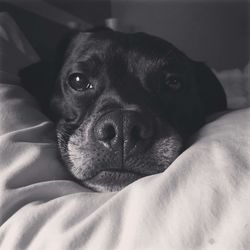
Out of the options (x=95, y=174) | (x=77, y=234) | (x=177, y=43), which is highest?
(x=77, y=234)

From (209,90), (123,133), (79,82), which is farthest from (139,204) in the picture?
(209,90)

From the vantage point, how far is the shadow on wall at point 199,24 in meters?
2.03

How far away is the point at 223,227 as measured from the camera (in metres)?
0.52

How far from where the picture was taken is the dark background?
5.48 feet

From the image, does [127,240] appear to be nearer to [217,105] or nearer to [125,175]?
[125,175]

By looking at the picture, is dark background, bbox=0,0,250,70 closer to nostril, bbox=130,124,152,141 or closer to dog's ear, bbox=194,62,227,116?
dog's ear, bbox=194,62,227,116

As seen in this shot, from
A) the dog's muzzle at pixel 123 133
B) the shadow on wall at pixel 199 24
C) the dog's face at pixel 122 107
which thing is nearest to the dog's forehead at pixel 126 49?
the dog's face at pixel 122 107

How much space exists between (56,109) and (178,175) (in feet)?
2.08

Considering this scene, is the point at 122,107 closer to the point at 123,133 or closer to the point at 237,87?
the point at 123,133

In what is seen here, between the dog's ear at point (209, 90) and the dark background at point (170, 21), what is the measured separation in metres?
0.59

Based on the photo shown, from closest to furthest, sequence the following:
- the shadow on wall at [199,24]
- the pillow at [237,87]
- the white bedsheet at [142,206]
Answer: the white bedsheet at [142,206]
the pillow at [237,87]
the shadow on wall at [199,24]

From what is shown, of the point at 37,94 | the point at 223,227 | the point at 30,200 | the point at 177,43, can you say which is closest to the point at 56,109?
the point at 37,94

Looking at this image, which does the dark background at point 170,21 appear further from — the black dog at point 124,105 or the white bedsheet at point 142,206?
the white bedsheet at point 142,206

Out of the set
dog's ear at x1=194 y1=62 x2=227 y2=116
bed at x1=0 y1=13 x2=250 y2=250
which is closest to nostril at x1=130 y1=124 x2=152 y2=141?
bed at x1=0 y1=13 x2=250 y2=250
